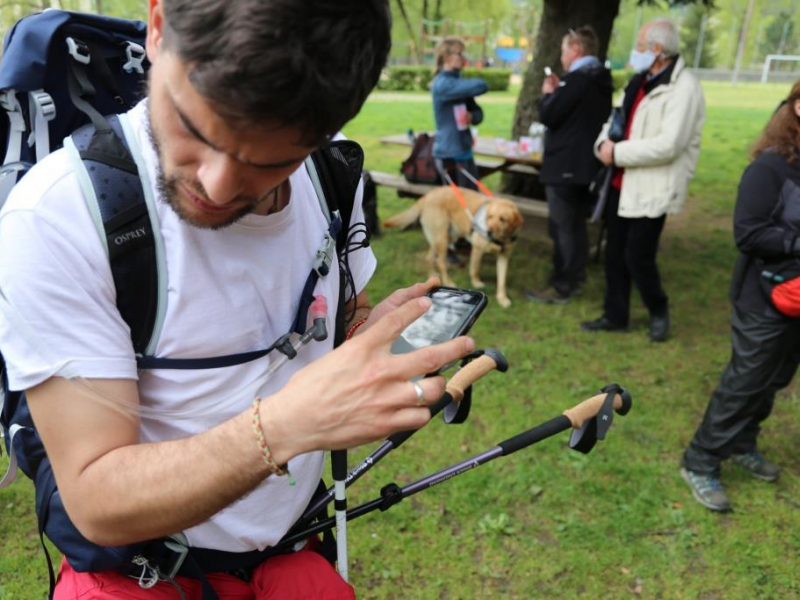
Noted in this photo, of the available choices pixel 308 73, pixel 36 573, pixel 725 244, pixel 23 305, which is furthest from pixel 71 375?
pixel 725 244

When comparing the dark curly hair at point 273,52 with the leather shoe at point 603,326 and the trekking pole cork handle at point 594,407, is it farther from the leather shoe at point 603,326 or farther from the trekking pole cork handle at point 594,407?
the leather shoe at point 603,326

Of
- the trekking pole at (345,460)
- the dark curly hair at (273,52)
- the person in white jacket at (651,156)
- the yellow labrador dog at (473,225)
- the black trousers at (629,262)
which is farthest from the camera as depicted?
the yellow labrador dog at (473,225)

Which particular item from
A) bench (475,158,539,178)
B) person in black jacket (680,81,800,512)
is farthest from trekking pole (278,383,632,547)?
bench (475,158,539,178)

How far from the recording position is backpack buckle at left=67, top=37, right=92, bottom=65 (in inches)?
50.9

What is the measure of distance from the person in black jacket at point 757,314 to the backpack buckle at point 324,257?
2.67 meters

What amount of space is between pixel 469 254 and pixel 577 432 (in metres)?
5.86

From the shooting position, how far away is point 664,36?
192 inches

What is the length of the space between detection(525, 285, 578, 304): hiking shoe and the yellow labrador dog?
0.25 meters

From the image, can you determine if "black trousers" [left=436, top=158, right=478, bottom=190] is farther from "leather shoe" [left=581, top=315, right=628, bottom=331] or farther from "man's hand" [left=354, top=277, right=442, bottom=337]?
"man's hand" [left=354, top=277, right=442, bottom=337]

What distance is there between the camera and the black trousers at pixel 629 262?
203 inches

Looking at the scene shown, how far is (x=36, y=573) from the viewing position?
3.13m

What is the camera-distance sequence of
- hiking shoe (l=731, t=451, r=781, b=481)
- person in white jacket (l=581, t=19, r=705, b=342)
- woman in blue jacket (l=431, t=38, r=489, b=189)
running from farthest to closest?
woman in blue jacket (l=431, t=38, r=489, b=189), person in white jacket (l=581, t=19, r=705, b=342), hiking shoe (l=731, t=451, r=781, b=481)

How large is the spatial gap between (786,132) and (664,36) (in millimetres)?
2067

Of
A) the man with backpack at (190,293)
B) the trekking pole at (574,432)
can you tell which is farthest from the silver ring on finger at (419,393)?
the trekking pole at (574,432)
